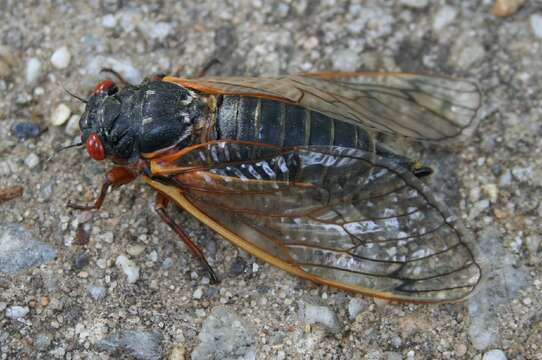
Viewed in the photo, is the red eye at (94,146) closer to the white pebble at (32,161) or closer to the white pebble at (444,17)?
the white pebble at (32,161)

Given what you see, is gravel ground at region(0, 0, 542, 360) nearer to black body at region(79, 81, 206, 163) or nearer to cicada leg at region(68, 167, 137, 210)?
cicada leg at region(68, 167, 137, 210)

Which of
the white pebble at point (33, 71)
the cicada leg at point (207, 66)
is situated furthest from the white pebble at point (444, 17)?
the white pebble at point (33, 71)

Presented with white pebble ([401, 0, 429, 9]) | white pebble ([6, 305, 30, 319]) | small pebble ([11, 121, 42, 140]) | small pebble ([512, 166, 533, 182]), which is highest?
white pebble ([401, 0, 429, 9])

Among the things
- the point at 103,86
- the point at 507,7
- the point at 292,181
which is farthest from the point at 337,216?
the point at 507,7

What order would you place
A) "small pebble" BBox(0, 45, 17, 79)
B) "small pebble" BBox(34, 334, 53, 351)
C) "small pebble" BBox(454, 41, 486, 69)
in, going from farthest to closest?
1. "small pebble" BBox(454, 41, 486, 69)
2. "small pebble" BBox(0, 45, 17, 79)
3. "small pebble" BBox(34, 334, 53, 351)

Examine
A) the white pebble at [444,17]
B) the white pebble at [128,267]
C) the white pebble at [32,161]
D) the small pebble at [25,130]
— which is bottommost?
the white pebble at [128,267]

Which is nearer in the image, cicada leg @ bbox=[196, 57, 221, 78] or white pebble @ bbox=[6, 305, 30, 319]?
white pebble @ bbox=[6, 305, 30, 319]

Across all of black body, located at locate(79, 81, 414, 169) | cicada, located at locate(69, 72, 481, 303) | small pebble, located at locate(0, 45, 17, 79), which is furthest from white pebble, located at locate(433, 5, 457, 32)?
small pebble, located at locate(0, 45, 17, 79)
